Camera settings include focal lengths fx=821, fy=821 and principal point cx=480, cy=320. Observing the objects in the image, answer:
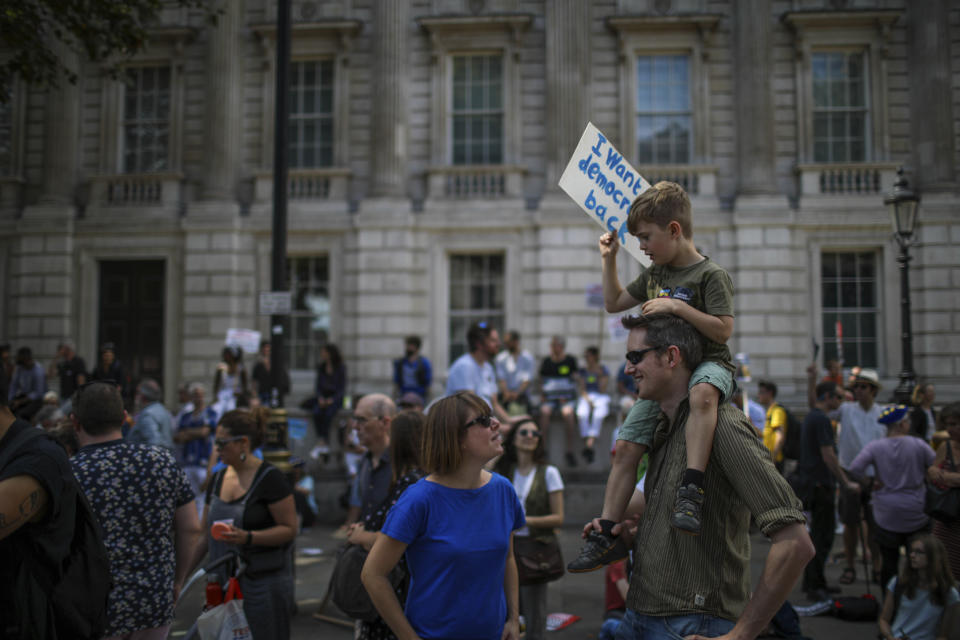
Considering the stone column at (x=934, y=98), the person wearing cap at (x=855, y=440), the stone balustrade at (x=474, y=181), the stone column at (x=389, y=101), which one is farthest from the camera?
the stone column at (x=389, y=101)

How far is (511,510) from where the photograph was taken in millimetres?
3873

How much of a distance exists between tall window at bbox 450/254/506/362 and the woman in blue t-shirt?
53.2ft

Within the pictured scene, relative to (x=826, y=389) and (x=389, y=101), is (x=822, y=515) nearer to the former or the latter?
(x=826, y=389)

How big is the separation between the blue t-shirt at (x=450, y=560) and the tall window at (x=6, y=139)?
21.8 meters

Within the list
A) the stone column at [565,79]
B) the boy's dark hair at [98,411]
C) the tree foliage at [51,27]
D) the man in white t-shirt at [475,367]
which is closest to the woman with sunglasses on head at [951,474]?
the man in white t-shirt at [475,367]

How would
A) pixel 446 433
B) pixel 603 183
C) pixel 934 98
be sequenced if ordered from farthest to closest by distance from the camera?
pixel 934 98
pixel 603 183
pixel 446 433

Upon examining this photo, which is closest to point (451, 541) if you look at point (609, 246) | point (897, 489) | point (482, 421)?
point (482, 421)

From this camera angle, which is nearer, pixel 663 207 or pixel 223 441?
pixel 663 207

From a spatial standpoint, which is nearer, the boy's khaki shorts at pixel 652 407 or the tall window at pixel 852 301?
the boy's khaki shorts at pixel 652 407

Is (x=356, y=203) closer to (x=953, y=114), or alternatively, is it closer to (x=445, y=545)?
(x=953, y=114)

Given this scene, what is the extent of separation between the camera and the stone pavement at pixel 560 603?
7684mm

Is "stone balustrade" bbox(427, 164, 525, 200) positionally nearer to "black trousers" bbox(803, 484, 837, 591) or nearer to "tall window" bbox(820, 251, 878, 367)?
"tall window" bbox(820, 251, 878, 367)

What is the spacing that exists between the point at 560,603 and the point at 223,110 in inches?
625

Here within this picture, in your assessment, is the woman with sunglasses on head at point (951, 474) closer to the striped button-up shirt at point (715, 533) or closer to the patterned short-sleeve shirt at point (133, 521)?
the striped button-up shirt at point (715, 533)
